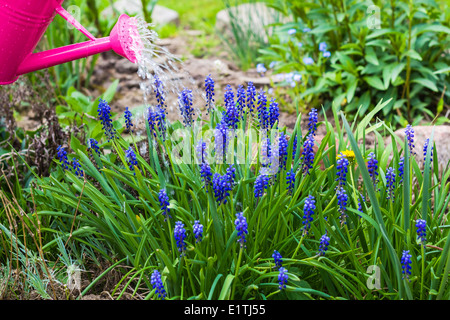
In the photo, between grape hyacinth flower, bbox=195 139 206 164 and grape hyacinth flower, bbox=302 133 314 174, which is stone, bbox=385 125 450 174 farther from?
grape hyacinth flower, bbox=195 139 206 164

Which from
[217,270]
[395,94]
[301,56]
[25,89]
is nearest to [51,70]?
[25,89]

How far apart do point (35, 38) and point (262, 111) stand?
84 cm

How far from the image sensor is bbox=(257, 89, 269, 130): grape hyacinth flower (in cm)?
192

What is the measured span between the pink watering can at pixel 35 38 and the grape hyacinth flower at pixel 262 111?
1.58 feet

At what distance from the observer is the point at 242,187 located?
1801 millimetres

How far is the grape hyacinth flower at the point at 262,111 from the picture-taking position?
1.92 m

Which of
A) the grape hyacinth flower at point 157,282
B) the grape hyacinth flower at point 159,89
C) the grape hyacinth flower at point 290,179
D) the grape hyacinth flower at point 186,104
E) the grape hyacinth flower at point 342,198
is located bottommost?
the grape hyacinth flower at point 157,282

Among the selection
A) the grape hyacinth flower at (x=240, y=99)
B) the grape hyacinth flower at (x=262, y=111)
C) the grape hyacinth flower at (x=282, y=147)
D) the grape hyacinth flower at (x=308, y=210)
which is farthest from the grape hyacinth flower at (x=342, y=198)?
the grape hyacinth flower at (x=240, y=99)

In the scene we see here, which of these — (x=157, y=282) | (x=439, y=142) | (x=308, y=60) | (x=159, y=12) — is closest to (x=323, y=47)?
(x=308, y=60)

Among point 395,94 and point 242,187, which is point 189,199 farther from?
point 395,94

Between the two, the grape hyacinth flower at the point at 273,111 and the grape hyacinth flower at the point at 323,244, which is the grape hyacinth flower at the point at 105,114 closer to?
the grape hyacinth flower at the point at 273,111

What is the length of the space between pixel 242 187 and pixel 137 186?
0.37 metres

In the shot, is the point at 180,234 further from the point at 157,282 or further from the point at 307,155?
the point at 307,155

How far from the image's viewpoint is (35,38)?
1.75 metres
